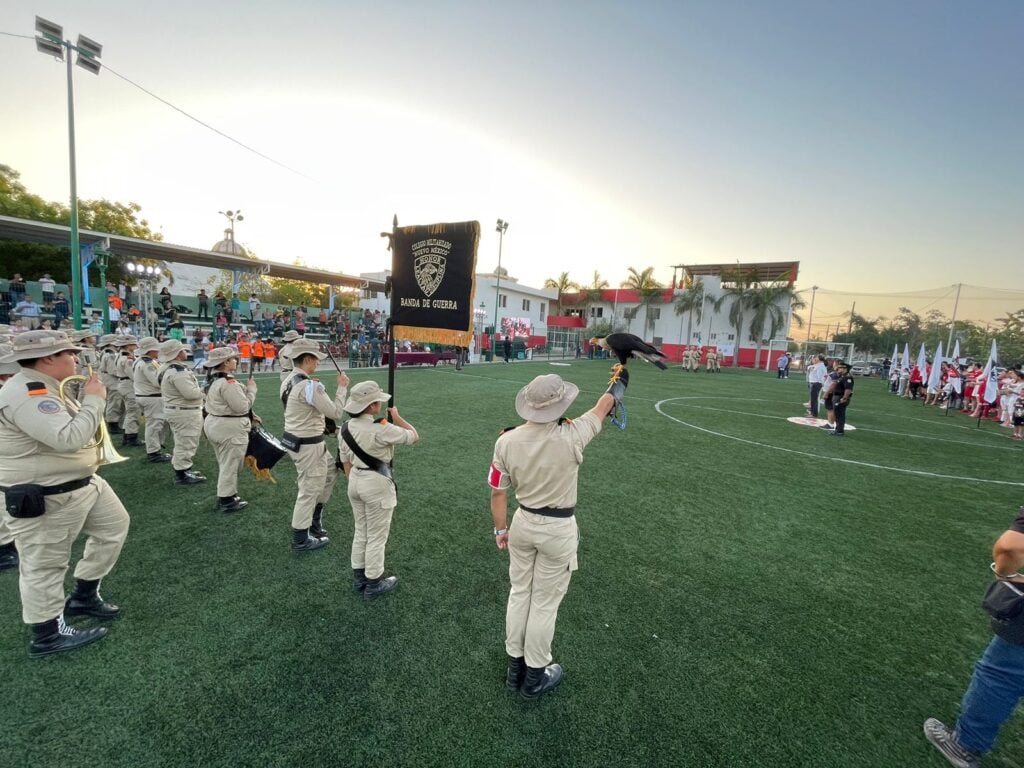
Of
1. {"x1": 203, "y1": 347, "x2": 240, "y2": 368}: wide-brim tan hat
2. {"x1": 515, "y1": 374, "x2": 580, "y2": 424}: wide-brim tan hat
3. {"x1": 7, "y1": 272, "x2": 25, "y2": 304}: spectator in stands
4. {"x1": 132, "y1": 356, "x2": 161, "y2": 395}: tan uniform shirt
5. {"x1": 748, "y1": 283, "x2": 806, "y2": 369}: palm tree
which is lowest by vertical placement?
{"x1": 132, "y1": 356, "x2": 161, "y2": 395}: tan uniform shirt

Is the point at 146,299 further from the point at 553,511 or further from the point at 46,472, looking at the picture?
the point at 553,511

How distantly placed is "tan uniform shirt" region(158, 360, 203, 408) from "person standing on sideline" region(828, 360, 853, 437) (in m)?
13.9

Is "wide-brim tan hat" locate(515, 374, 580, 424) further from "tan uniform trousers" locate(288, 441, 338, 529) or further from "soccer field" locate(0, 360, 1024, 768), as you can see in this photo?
"tan uniform trousers" locate(288, 441, 338, 529)

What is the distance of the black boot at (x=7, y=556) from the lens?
4.30 meters

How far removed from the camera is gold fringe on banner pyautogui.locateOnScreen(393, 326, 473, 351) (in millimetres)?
4371

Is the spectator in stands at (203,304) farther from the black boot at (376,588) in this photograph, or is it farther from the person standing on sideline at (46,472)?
the black boot at (376,588)

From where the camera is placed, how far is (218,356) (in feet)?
18.7

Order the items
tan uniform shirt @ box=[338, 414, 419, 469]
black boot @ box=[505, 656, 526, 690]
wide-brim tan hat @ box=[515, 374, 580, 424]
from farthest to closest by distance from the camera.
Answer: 1. tan uniform shirt @ box=[338, 414, 419, 469]
2. black boot @ box=[505, 656, 526, 690]
3. wide-brim tan hat @ box=[515, 374, 580, 424]

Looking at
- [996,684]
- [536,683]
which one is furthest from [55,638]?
[996,684]

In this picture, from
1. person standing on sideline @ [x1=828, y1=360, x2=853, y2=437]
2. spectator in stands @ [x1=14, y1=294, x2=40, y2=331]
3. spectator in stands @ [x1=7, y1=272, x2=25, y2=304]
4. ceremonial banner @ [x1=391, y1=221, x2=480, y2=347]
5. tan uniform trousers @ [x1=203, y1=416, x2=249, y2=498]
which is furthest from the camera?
spectator in stands @ [x1=7, y1=272, x2=25, y2=304]

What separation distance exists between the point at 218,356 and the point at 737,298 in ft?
148

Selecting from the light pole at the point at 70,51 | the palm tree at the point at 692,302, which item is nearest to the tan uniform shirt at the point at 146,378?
the light pole at the point at 70,51

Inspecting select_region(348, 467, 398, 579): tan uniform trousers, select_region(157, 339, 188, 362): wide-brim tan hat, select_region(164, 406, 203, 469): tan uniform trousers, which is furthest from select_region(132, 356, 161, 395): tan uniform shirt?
select_region(348, 467, 398, 579): tan uniform trousers

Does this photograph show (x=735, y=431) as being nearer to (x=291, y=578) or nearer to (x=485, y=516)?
(x=485, y=516)
